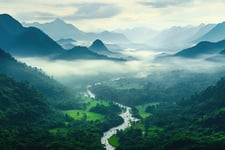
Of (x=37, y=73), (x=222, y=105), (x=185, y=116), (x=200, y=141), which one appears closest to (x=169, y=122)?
(x=185, y=116)

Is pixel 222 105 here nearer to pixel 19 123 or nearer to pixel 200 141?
pixel 200 141

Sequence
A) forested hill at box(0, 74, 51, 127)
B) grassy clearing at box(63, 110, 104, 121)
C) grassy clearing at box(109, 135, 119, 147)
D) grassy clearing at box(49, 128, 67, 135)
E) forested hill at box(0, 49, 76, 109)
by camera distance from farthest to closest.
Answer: forested hill at box(0, 49, 76, 109)
grassy clearing at box(63, 110, 104, 121)
forested hill at box(0, 74, 51, 127)
grassy clearing at box(49, 128, 67, 135)
grassy clearing at box(109, 135, 119, 147)

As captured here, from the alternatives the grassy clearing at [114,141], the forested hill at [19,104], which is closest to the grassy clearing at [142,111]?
the grassy clearing at [114,141]

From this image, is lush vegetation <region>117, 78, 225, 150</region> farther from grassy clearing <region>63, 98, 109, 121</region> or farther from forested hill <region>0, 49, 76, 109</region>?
forested hill <region>0, 49, 76, 109</region>

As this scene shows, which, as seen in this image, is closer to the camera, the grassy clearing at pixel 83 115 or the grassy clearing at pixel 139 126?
the grassy clearing at pixel 139 126

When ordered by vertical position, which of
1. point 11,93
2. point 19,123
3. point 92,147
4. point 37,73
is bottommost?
point 92,147

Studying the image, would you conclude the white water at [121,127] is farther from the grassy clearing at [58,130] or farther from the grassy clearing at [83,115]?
the grassy clearing at [58,130]

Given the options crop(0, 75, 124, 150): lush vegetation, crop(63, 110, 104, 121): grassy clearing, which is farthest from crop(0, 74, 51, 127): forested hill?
crop(63, 110, 104, 121): grassy clearing
